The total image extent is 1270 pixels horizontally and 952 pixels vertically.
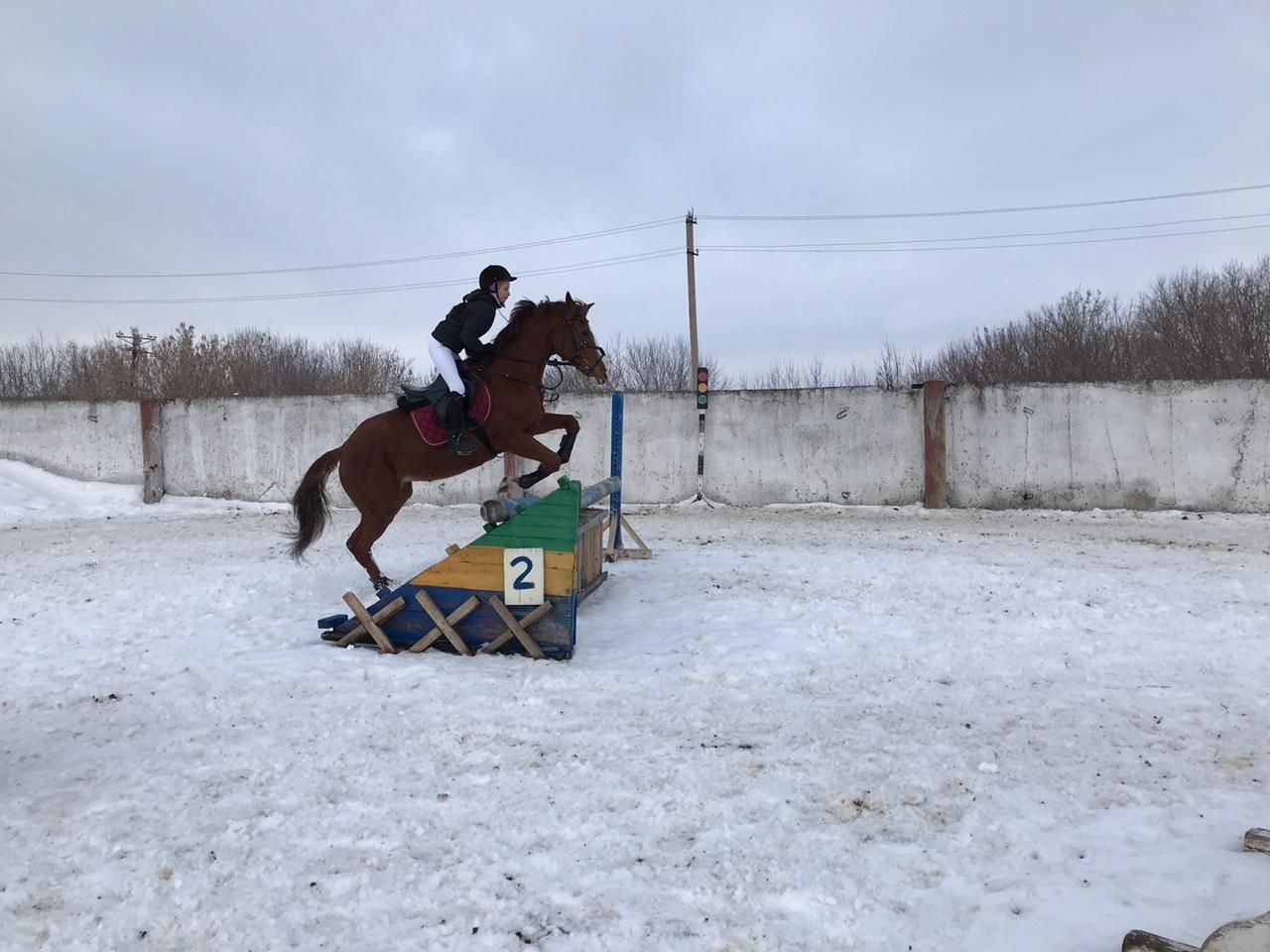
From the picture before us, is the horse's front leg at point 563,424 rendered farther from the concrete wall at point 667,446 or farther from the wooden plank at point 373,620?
the concrete wall at point 667,446

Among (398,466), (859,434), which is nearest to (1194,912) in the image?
(398,466)

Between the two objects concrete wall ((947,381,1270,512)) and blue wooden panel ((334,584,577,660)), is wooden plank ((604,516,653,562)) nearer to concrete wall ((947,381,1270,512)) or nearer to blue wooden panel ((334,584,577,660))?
blue wooden panel ((334,584,577,660))

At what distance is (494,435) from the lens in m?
5.53

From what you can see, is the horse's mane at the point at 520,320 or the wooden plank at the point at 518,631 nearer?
the wooden plank at the point at 518,631

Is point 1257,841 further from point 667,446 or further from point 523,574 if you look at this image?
point 667,446

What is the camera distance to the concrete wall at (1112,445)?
1080 cm

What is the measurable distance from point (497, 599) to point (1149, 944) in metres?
3.49

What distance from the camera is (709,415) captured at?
12852mm

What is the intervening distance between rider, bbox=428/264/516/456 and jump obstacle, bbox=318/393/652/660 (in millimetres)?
1107

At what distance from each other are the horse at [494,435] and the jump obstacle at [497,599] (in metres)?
0.93

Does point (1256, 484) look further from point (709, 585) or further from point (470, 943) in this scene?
point (470, 943)

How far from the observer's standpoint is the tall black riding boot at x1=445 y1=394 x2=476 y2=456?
17.8ft

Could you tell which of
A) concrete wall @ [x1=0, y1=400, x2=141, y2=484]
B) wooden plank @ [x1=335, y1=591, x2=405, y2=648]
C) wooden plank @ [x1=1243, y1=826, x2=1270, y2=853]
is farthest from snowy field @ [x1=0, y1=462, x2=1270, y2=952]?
concrete wall @ [x1=0, y1=400, x2=141, y2=484]

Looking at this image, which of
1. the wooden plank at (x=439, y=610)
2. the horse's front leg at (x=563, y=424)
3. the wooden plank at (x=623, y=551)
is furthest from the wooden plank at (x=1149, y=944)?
the wooden plank at (x=623, y=551)
